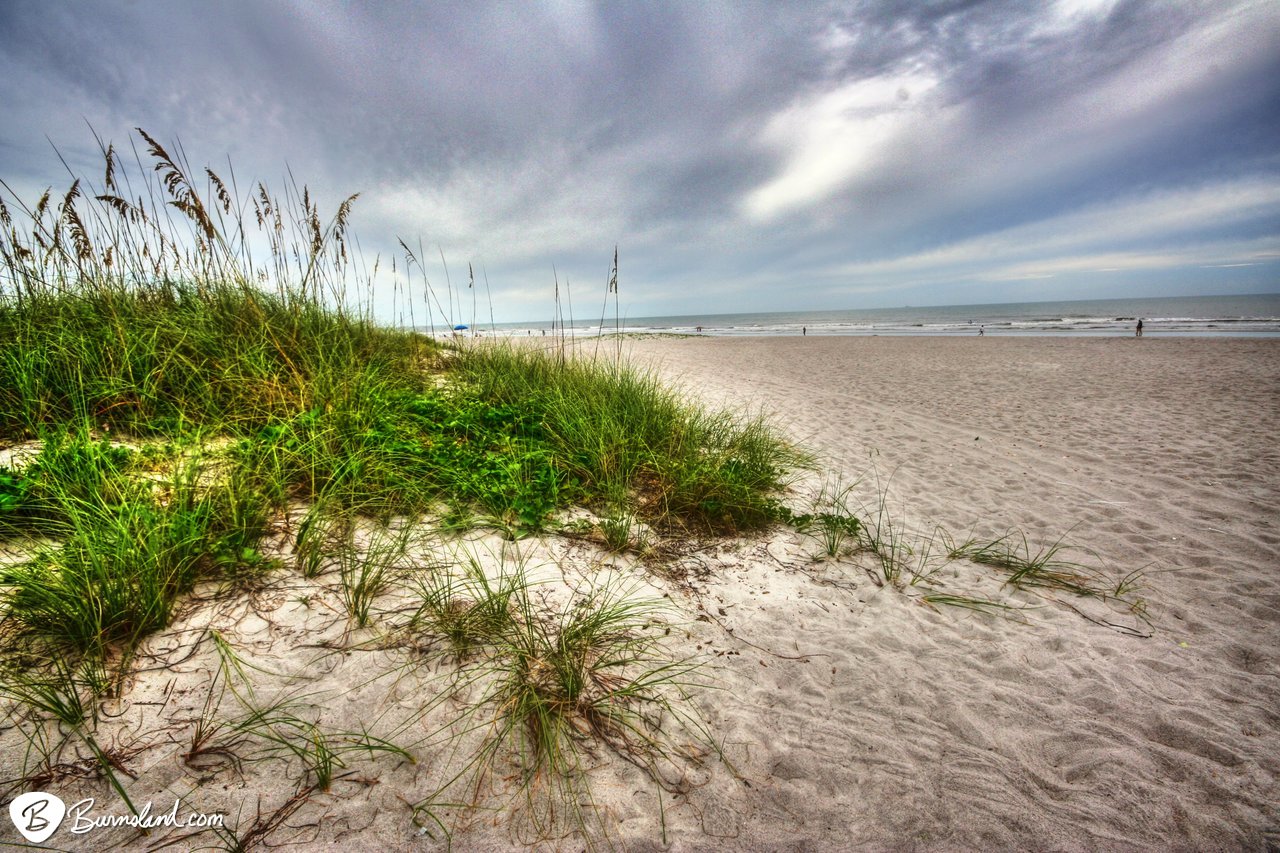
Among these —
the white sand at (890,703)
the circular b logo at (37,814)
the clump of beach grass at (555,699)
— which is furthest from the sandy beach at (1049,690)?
the circular b logo at (37,814)

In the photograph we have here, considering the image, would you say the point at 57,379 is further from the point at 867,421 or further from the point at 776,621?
the point at 867,421

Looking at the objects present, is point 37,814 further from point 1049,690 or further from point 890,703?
point 1049,690

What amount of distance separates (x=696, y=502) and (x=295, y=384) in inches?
139

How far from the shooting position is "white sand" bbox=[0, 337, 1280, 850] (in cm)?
168

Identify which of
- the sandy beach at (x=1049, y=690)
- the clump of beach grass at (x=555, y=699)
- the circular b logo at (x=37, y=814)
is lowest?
the sandy beach at (x=1049, y=690)

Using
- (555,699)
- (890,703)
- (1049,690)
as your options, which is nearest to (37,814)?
(555,699)

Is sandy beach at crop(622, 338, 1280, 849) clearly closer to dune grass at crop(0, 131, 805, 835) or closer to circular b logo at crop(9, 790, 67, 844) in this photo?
dune grass at crop(0, 131, 805, 835)

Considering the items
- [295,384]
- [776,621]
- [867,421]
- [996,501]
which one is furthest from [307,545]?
[867,421]

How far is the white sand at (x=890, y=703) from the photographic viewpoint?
168 cm

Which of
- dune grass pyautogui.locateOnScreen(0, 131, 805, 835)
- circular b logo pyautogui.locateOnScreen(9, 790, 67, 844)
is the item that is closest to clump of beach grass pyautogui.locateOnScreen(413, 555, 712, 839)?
dune grass pyautogui.locateOnScreen(0, 131, 805, 835)

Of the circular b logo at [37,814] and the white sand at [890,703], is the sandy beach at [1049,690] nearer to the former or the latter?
the white sand at [890,703]

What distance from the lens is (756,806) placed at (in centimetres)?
179

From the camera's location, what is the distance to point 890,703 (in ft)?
7.61

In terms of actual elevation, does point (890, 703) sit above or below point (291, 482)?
below
